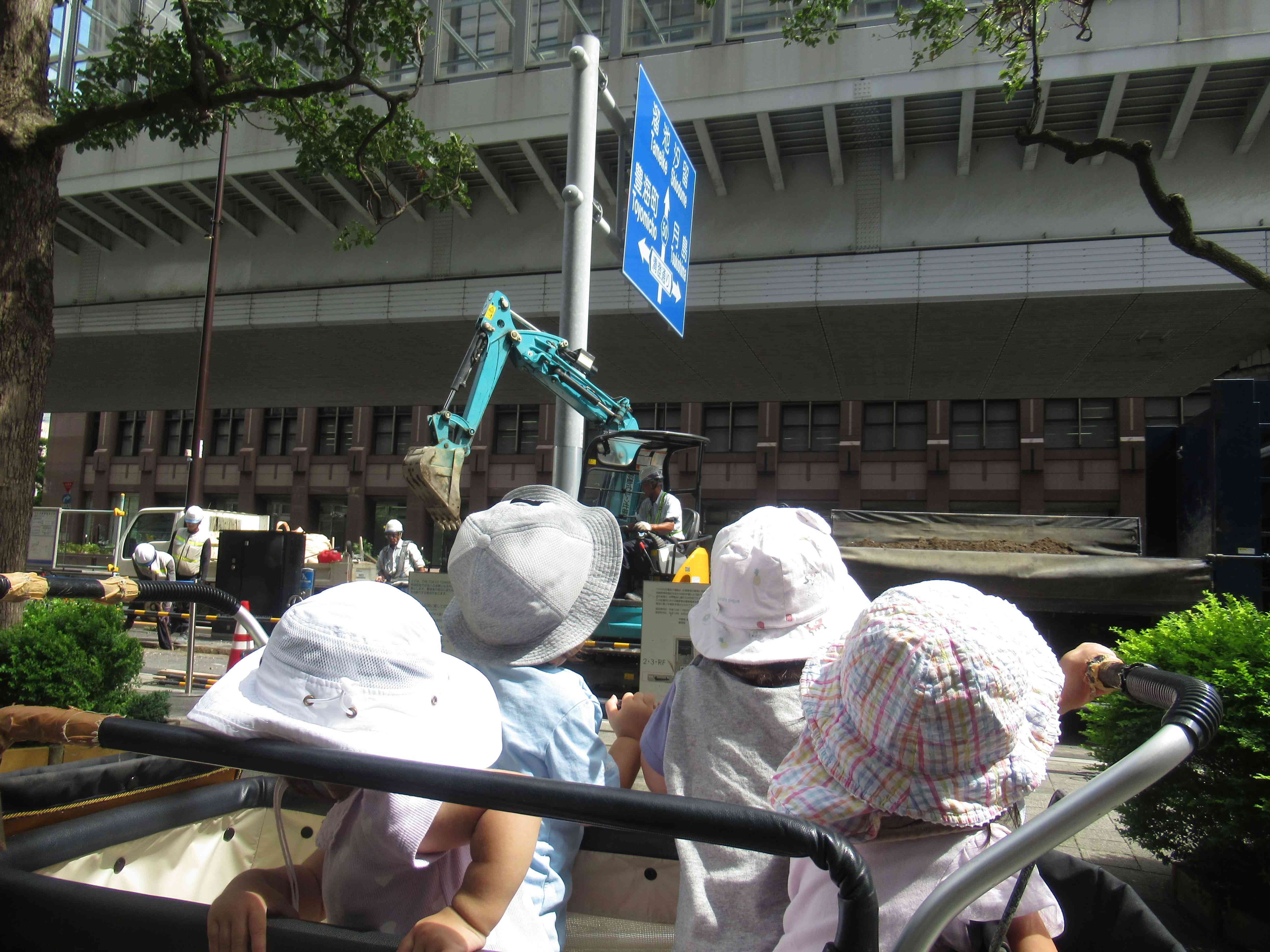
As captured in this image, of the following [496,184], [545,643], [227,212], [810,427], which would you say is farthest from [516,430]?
[545,643]

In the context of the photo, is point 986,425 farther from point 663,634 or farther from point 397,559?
point 663,634

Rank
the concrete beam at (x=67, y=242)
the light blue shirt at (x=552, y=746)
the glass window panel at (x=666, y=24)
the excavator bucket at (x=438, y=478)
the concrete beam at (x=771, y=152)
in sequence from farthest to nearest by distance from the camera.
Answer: the concrete beam at (x=67, y=242) → the glass window panel at (x=666, y=24) → the concrete beam at (x=771, y=152) → the excavator bucket at (x=438, y=478) → the light blue shirt at (x=552, y=746)

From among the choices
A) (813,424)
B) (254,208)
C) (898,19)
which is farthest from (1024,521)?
(813,424)

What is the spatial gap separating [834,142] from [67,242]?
13345 mm

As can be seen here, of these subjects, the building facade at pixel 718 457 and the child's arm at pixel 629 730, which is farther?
the building facade at pixel 718 457

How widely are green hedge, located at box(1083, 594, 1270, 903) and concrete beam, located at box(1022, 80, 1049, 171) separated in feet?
26.5

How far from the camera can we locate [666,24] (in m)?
12.4

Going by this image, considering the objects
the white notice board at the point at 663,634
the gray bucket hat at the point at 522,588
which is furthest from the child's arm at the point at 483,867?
the white notice board at the point at 663,634

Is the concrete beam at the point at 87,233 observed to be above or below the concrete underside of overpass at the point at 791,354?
above

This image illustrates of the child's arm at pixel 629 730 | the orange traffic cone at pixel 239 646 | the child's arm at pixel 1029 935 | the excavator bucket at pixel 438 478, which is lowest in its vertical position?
the orange traffic cone at pixel 239 646

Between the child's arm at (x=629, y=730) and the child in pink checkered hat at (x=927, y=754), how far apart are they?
0.79 meters

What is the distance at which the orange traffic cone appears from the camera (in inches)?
271

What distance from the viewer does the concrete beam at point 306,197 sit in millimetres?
13273

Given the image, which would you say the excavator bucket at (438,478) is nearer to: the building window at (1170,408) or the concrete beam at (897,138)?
the concrete beam at (897,138)
